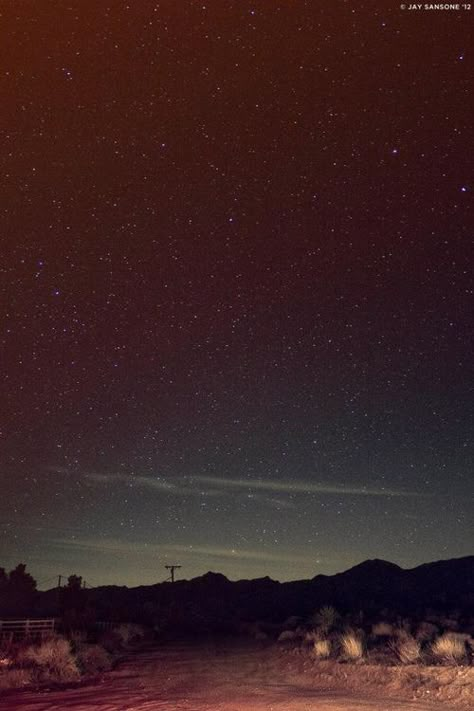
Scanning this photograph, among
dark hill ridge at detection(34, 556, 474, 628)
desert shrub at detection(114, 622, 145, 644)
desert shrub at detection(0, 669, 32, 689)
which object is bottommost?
dark hill ridge at detection(34, 556, 474, 628)

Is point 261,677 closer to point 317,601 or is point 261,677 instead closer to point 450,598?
point 450,598

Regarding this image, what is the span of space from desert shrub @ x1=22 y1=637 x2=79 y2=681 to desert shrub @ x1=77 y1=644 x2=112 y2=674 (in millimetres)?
574

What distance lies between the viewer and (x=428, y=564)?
103188mm

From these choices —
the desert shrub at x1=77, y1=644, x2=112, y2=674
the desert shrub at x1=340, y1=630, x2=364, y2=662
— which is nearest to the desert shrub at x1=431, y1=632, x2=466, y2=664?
the desert shrub at x1=340, y1=630, x2=364, y2=662

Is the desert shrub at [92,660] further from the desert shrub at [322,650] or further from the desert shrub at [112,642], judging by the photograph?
the desert shrub at [322,650]

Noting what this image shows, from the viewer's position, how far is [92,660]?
2522 centimetres

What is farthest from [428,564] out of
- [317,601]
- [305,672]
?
[305,672]

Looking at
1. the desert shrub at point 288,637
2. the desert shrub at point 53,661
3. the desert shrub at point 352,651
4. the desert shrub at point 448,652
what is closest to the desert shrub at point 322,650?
the desert shrub at point 352,651

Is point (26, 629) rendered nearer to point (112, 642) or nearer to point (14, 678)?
point (112, 642)

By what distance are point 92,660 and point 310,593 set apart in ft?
284

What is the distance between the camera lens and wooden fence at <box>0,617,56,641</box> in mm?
31062

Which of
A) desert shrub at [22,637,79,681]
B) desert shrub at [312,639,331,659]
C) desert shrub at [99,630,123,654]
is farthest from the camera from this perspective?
desert shrub at [99,630,123,654]

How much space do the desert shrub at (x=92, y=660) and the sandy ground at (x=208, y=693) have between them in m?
0.68

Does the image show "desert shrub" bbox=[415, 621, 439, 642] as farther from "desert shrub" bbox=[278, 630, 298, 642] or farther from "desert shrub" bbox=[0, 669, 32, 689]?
"desert shrub" bbox=[0, 669, 32, 689]
